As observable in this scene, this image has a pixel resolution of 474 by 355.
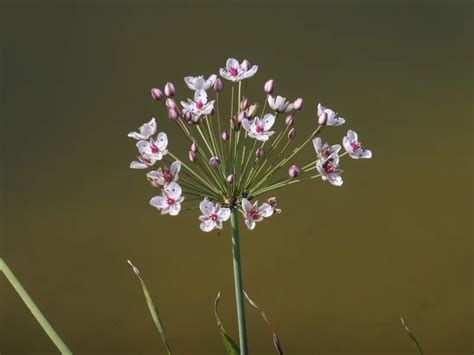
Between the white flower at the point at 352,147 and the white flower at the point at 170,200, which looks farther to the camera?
the white flower at the point at 352,147

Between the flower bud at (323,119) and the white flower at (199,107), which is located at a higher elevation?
the white flower at (199,107)

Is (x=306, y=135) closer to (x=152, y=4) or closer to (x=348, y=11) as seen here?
(x=348, y=11)

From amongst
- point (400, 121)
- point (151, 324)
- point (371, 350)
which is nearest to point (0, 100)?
point (151, 324)

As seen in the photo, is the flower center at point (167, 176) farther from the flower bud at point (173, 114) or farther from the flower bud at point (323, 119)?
the flower bud at point (323, 119)

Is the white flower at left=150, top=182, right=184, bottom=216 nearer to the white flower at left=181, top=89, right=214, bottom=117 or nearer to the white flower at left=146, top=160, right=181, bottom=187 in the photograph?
the white flower at left=146, top=160, right=181, bottom=187

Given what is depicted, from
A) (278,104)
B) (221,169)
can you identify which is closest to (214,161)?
(221,169)

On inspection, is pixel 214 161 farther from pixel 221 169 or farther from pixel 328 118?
pixel 328 118

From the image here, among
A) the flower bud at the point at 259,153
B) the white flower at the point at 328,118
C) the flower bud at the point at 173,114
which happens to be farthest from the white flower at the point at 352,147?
the flower bud at the point at 173,114
